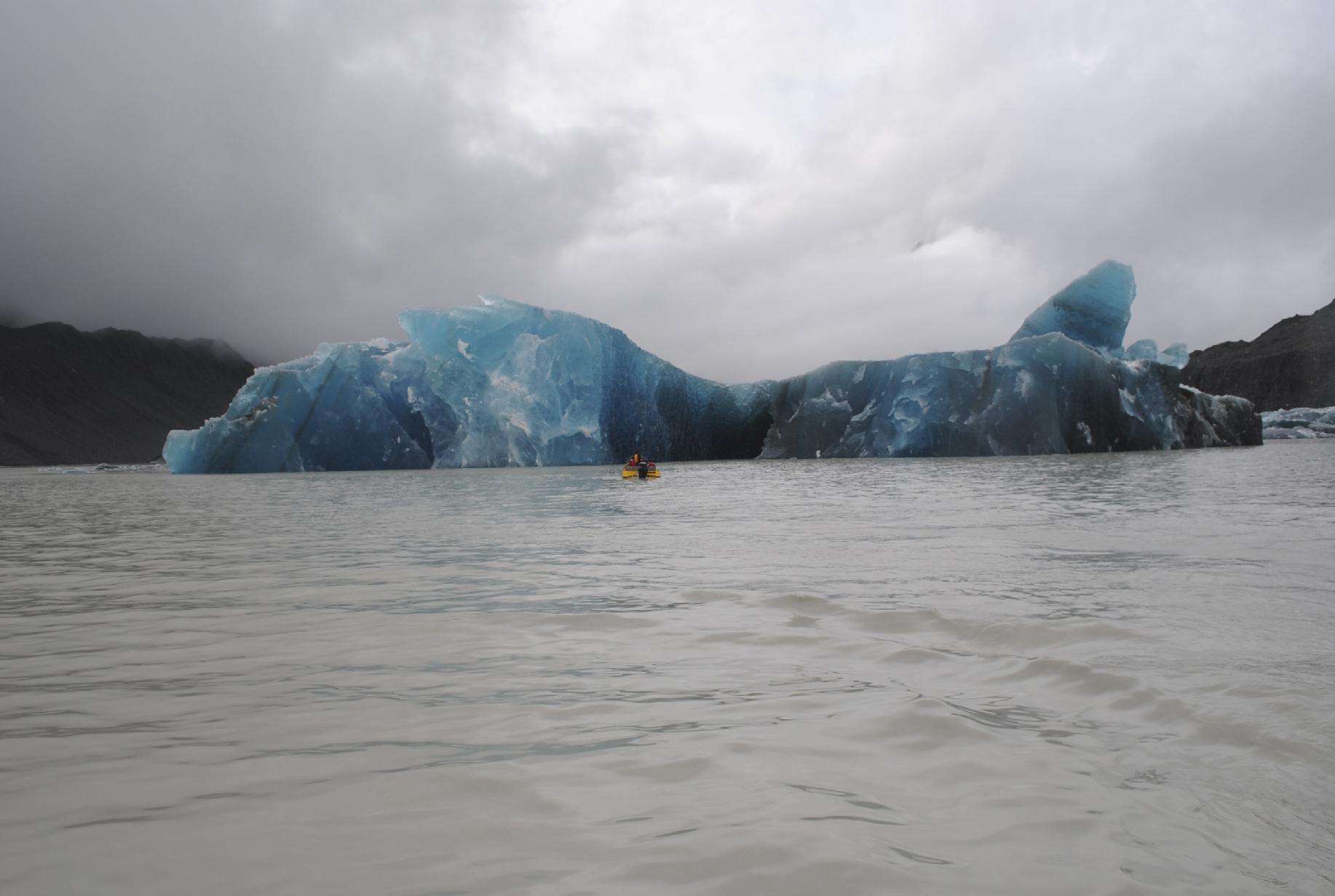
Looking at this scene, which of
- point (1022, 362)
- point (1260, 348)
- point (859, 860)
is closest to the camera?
point (859, 860)

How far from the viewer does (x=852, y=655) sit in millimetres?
4051

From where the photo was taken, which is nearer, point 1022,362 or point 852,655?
point 852,655

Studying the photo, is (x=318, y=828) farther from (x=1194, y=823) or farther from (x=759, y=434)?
(x=759, y=434)

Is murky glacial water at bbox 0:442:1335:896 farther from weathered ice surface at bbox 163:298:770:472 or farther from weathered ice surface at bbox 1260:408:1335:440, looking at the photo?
weathered ice surface at bbox 1260:408:1335:440

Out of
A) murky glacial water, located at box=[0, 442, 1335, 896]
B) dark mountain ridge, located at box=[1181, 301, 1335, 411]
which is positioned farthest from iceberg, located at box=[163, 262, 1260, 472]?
dark mountain ridge, located at box=[1181, 301, 1335, 411]

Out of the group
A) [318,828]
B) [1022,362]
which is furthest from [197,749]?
[1022,362]

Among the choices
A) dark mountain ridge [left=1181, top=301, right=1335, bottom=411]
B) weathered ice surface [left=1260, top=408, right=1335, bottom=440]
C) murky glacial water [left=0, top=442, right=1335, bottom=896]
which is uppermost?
dark mountain ridge [left=1181, top=301, right=1335, bottom=411]

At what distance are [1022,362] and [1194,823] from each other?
118 ft

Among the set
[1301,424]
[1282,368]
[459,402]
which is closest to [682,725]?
[459,402]

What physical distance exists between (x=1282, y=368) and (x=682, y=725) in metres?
138

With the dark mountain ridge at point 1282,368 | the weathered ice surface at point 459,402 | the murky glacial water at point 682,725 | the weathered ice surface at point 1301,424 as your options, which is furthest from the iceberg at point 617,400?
the dark mountain ridge at point 1282,368

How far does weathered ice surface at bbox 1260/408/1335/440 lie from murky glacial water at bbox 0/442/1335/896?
60372 millimetres

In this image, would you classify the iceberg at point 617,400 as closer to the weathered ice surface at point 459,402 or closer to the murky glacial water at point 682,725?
the weathered ice surface at point 459,402

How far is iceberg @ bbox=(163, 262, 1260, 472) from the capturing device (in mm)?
35500
